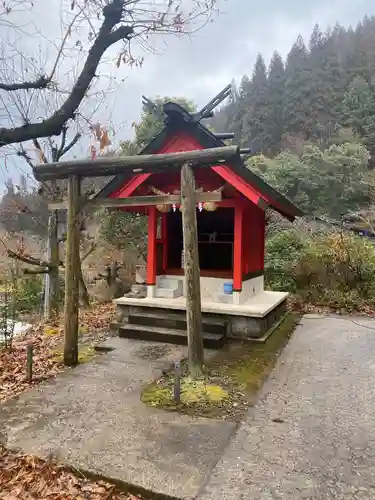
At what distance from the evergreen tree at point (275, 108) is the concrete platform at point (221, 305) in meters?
25.5

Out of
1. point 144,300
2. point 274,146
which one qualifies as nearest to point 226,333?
point 144,300

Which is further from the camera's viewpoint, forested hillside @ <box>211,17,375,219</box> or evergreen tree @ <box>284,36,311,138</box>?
evergreen tree @ <box>284,36,311,138</box>

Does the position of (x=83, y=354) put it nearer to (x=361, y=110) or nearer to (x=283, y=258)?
(x=283, y=258)

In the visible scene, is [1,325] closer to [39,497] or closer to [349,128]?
[39,497]

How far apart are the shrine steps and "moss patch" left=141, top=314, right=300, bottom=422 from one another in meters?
0.31

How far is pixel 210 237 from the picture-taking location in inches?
332

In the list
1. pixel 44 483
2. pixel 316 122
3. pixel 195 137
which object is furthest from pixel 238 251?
pixel 316 122

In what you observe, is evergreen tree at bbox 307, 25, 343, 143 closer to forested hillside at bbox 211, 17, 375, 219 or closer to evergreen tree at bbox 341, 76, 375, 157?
forested hillside at bbox 211, 17, 375, 219

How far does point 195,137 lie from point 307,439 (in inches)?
212

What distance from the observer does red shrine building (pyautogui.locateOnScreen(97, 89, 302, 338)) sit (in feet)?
21.6

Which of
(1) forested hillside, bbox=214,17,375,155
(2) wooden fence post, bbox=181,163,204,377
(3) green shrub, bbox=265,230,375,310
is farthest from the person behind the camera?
(1) forested hillside, bbox=214,17,375,155

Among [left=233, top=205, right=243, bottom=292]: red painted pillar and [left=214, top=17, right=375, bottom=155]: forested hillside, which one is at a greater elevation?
[left=214, top=17, right=375, bottom=155]: forested hillside

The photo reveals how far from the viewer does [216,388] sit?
175 inches

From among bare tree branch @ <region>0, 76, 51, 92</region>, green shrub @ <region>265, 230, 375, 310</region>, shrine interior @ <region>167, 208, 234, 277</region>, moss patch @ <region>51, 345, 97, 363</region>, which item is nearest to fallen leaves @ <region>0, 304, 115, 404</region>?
moss patch @ <region>51, 345, 97, 363</region>
